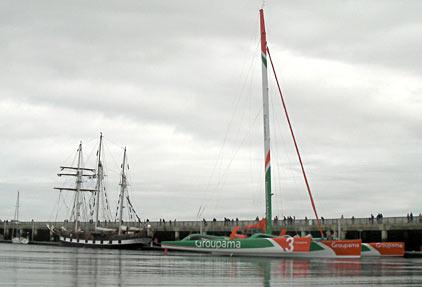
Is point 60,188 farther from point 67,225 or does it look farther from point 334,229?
point 334,229

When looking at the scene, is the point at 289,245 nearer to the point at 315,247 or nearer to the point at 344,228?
the point at 315,247

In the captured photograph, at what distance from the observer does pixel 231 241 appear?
55.7 meters

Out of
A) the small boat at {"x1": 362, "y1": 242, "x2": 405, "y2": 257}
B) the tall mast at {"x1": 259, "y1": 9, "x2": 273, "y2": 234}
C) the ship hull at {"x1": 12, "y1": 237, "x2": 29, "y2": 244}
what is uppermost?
the tall mast at {"x1": 259, "y1": 9, "x2": 273, "y2": 234}

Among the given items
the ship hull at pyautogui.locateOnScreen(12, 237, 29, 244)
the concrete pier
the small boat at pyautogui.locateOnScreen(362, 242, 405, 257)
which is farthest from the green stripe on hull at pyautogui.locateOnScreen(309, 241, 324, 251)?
the ship hull at pyautogui.locateOnScreen(12, 237, 29, 244)

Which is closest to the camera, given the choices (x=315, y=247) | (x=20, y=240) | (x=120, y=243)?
(x=315, y=247)

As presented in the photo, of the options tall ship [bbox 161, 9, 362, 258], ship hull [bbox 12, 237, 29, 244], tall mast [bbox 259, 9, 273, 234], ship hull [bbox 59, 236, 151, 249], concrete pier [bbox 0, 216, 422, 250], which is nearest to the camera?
tall ship [bbox 161, 9, 362, 258]

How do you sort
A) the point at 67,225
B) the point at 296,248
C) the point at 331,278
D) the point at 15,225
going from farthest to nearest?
the point at 15,225 < the point at 67,225 < the point at 296,248 < the point at 331,278

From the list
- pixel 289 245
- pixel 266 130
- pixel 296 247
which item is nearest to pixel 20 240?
pixel 266 130

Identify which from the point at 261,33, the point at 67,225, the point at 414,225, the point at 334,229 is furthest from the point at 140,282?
the point at 67,225

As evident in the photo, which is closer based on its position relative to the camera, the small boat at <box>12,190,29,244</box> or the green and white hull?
the green and white hull

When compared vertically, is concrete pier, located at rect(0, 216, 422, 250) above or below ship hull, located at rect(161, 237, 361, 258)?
above

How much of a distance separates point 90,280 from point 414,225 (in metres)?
45.9

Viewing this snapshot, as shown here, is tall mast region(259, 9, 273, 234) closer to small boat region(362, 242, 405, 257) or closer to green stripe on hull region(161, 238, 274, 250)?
green stripe on hull region(161, 238, 274, 250)

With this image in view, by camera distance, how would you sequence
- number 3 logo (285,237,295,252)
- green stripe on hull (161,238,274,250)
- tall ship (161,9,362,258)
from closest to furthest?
1. tall ship (161,9,362,258)
2. number 3 logo (285,237,295,252)
3. green stripe on hull (161,238,274,250)
